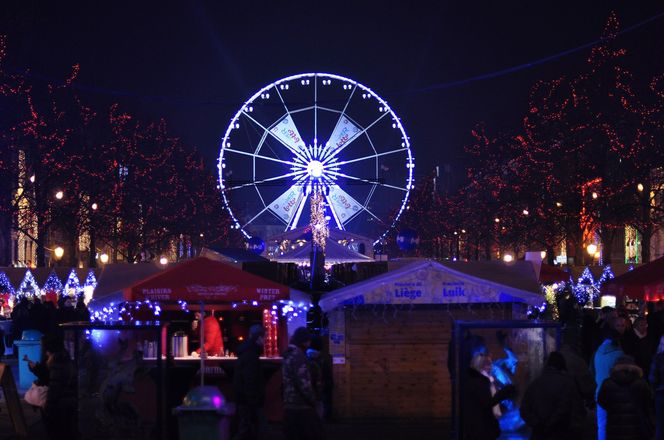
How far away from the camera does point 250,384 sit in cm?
1453

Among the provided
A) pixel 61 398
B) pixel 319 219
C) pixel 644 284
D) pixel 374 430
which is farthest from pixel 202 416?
pixel 319 219

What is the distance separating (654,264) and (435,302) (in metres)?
6.19

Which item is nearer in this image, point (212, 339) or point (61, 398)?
point (61, 398)

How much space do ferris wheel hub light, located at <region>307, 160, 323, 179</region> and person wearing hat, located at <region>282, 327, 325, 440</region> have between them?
26885 millimetres

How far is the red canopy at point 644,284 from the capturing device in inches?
818

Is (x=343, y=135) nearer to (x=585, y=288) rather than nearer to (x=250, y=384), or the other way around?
(x=585, y=288)

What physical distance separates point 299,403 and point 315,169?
89.4ft

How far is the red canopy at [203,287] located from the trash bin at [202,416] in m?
3.64

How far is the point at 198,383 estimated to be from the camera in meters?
18.6

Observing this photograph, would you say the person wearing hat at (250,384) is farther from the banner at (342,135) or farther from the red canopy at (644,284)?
the banner at (342,135)

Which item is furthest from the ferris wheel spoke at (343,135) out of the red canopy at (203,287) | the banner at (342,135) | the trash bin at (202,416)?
the trash bin at (202,416)

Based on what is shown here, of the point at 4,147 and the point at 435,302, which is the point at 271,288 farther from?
the point at 4,147

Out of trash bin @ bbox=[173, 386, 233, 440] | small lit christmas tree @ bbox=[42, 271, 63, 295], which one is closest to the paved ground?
trash bin @ bbox=[173, 386, 233, 440]

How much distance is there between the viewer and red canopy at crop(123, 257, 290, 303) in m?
17.4
